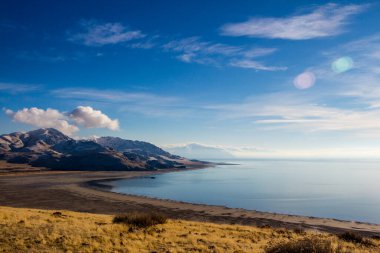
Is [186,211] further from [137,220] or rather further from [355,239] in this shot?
[355,239]

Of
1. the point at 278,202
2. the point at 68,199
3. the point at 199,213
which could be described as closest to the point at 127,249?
→ the point at 199,213

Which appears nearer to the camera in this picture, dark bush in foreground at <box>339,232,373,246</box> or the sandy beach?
dark bush in foreground at <box>339,232,373,246</box>

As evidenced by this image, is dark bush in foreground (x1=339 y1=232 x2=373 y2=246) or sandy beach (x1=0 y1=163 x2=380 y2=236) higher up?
dark bush in foreground (x1=339 y1=232 x2=373 y2=246)

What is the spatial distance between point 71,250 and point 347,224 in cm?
5309

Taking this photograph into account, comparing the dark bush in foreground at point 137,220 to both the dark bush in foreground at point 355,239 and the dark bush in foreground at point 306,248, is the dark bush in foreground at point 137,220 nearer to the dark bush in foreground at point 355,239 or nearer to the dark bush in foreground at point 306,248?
the dark bush in foreground at point 306,248

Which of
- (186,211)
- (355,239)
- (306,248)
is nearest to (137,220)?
(306,248)

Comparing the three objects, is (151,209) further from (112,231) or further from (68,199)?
(112,231)

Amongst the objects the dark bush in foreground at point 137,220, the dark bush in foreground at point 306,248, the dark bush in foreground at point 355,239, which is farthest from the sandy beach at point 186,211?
the dark bush in foreground at point 306,248

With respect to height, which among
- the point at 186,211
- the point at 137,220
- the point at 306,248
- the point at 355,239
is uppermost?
the point at 306,248

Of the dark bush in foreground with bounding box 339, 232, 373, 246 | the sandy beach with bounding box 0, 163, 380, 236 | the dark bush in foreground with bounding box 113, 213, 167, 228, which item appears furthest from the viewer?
the sandy beach with bounding box 0, 163, 380, 236

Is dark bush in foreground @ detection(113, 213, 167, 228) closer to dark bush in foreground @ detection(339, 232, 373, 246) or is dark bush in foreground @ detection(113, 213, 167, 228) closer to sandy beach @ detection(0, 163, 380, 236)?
dark bush in foreground @ detection(339, 232, 373, 246)

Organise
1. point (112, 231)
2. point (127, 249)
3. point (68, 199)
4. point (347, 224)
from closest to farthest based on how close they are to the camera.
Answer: point (127, 249) → point (112, 231) → point (347, 224) → point (68, 199)

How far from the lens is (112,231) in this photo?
23.0 metres

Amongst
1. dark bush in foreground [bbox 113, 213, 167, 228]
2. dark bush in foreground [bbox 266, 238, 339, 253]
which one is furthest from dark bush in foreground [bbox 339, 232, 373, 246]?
dark bush in foreground [bbox 113, 213, 167, 228]
